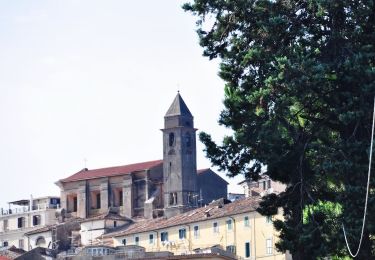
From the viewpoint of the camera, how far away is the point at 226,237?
3996 inches

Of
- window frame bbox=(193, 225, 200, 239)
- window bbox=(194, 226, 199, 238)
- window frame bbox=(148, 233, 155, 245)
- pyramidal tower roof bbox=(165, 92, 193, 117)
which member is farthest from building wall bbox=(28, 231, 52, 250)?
window bbox=(194, 226, 199, 238)

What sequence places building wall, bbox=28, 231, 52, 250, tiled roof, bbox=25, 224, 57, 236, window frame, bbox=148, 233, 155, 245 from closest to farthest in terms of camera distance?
window frame, bbox=148, 233, 155, 245, building wall, bbox=28, 231, 52, 250, tiled roof, bbox=25, 224, 57, 236

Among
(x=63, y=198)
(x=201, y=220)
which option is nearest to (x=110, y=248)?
(x=201, y=220)

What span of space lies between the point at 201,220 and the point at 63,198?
49.2 metres

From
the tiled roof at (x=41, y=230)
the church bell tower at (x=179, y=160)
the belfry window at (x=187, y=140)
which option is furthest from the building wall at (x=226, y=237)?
the belfry window at (x=187, y=140)

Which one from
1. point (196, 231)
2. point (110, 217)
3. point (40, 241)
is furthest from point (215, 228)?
point (40, 241)

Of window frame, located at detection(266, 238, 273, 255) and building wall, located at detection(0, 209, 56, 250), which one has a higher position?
building wall, located at detection(0, 209, 56, 250)

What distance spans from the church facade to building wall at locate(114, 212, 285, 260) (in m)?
23.1

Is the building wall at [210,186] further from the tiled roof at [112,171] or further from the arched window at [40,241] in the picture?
the arched window at [40,241]

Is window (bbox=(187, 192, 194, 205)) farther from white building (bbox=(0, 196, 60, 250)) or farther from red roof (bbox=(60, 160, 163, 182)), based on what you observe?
white building (bbox=(0, 196, 60, 250))

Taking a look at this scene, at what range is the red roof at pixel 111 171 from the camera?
14275 centimetres

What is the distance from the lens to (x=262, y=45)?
4256 cm

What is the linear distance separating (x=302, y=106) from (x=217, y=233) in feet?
202

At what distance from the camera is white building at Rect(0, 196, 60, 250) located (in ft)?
482
